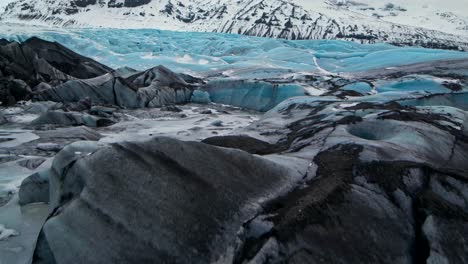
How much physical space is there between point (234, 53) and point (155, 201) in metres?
34.8

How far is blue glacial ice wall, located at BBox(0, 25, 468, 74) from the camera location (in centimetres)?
2536

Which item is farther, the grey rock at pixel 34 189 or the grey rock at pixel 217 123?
the grey rock at pixel 217 123

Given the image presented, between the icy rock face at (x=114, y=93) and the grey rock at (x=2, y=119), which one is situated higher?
the grey rock at (x=2, y=119)

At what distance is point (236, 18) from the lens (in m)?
76.9

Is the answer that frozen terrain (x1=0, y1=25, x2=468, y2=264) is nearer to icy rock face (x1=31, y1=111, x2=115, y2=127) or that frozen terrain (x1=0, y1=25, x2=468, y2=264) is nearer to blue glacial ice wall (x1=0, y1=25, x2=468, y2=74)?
icy rock face (x1=31, y1=111, x2=115, y2=127)

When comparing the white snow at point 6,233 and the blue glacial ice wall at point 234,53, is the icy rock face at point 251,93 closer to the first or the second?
the blue glacial ice wall at point 234,53

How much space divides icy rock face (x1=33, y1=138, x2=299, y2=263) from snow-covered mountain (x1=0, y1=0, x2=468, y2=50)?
67374mm

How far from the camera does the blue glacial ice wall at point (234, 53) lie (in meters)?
25.4

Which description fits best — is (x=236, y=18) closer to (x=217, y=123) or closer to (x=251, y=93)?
(x=251, y=93)

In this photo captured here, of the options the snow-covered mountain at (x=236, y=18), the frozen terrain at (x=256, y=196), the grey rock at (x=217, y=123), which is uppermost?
the frozen terrain at (x=256, y=196)

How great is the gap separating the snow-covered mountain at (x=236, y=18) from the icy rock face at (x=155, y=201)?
6737 centimetres

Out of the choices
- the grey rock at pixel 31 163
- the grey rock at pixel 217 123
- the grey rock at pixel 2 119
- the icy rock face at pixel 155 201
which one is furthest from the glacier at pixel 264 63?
the grey rock at pixel 31 163

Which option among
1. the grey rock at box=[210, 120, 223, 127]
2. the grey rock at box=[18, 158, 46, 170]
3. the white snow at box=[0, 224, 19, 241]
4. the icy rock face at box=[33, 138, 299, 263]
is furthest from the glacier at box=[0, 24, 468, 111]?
the white snow at box=[0, 224, 19, 241]

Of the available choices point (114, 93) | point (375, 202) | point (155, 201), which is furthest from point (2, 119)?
point (375, 202)
